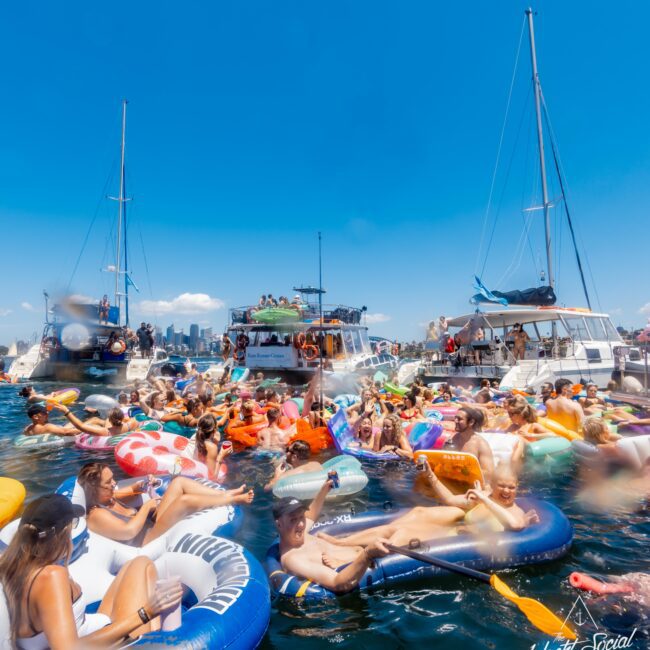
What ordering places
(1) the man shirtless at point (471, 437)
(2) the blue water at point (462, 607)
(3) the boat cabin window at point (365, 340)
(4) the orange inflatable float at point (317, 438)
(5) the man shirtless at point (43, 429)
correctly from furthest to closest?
1. (3) the boat cabin window at point (365, 340)
2. (5) the man shirtless at point (43, 429)
3. (4) the orange inflatable float at point (317, 438)
4. (1) the man shirtless at point (471, 437)
5. (2) the blue water at point (462, 607)

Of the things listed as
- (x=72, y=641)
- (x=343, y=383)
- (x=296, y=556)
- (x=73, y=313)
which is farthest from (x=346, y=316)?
(x=72, y=641)

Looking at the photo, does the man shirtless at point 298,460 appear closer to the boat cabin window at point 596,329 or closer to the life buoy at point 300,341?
the life buoy at point 300,341

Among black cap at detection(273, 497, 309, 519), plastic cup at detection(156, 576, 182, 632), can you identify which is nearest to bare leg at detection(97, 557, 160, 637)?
plastic cup at detection(156, 576, 182, 632)

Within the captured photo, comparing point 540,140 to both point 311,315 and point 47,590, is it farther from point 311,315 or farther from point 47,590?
point 47,590

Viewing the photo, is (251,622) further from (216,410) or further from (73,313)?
(73,313)

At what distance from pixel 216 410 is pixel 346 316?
12137 millimetres

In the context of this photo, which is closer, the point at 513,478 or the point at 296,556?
the point at 296,556

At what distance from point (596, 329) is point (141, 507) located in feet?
59.3

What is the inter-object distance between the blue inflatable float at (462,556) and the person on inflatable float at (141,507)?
1119mm

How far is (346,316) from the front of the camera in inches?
915

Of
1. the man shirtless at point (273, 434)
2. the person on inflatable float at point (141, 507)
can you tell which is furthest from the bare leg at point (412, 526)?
the man shirtless at point (273, 434)

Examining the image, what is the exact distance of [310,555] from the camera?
160 inches

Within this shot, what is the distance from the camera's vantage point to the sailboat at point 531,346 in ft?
52.7

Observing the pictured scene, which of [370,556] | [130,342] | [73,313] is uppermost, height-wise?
[73,313]
